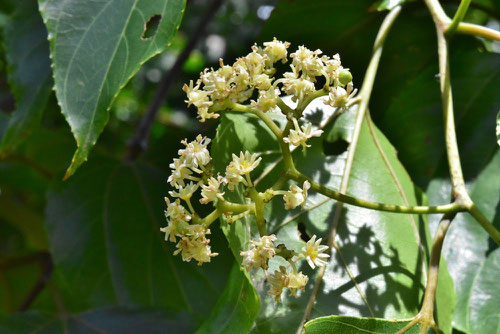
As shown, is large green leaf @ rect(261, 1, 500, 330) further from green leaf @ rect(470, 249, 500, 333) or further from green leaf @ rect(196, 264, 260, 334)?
green leaf @ rect(196, 264, 260, 334)

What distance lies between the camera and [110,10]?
718 millimetres

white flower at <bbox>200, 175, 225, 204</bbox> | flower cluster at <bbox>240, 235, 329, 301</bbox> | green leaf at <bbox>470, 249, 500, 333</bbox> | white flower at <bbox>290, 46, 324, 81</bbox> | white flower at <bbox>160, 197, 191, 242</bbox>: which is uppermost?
white flower at <bbox>290, 46, 324, 81</bbox>

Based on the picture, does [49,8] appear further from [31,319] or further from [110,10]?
[31,319]

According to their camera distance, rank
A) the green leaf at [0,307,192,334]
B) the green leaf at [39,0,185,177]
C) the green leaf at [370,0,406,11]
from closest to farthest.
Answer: the green leaf at [39,0,185,177]
the green leaf at [370,0,406,11]
the green leaf at [0,307,192,334]

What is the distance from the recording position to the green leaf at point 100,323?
40.7 inches

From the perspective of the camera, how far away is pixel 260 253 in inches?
Result: 22.4

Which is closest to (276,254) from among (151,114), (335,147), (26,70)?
(335,147)

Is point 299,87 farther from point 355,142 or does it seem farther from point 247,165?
point 355,142

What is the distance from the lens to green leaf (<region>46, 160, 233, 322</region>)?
111 centimetres

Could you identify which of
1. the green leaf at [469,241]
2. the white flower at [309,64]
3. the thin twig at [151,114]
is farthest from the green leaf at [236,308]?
the thin twig at [151,114]

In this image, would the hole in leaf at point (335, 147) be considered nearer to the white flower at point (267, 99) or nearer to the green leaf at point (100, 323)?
the white flower at point (267, 99)

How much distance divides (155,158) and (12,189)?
620 mm

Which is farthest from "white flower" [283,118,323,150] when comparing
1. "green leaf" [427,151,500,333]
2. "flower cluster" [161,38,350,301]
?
"green leaf" [427,151,500,333]

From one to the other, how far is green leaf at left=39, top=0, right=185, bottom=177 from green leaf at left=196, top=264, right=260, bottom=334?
0.22 m
